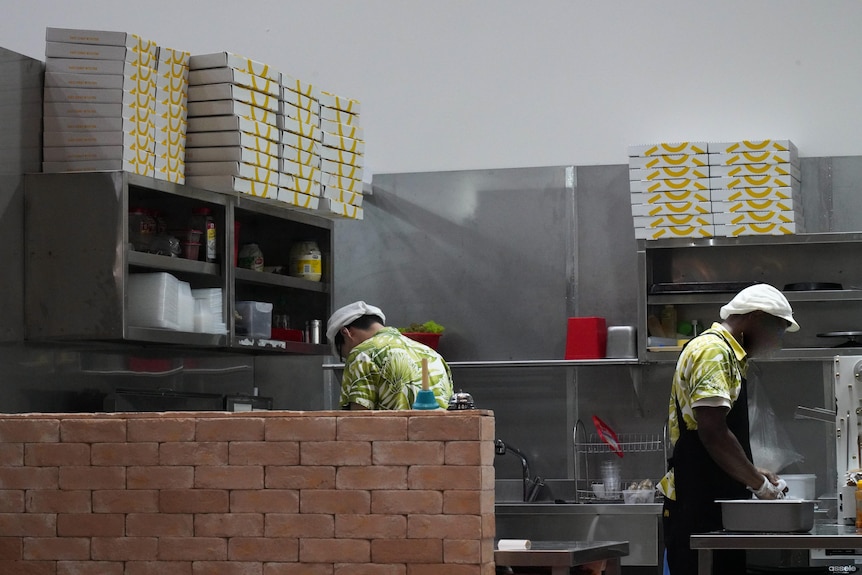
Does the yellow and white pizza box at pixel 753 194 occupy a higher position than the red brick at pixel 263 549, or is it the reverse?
the yellow and white pizza box at pixel 753 194

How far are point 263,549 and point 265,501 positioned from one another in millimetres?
108

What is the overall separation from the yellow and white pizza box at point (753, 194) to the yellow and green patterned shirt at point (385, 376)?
69.0 inches

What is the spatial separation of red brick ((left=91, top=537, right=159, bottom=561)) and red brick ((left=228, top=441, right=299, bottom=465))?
276mm

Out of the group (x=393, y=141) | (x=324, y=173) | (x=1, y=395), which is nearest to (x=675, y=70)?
(x=393, y=141)

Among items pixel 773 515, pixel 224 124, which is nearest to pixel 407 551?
pixel 773 515

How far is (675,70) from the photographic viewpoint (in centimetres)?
616

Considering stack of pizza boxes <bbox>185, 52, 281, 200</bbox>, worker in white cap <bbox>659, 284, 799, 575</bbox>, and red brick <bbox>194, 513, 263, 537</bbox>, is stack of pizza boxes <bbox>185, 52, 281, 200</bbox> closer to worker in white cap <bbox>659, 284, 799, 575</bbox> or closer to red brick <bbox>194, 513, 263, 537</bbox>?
worker in white cap <bbox>659, 284, 799, 575</bbox>

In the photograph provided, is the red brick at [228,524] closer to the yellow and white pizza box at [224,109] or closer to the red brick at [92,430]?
the red brick at [92,430]

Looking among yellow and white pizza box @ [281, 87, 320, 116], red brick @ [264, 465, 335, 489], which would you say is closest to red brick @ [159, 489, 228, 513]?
red brick @ [264, 465, 335, 489]

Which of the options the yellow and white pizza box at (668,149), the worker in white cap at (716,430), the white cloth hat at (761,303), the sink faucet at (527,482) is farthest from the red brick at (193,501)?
the yellow and white pizza box at (668,149)

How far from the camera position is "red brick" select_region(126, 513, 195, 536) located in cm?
291

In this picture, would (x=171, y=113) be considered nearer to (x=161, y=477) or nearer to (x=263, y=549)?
(x=161, y=477)

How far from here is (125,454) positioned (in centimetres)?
296

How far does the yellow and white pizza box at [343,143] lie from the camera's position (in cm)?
536
